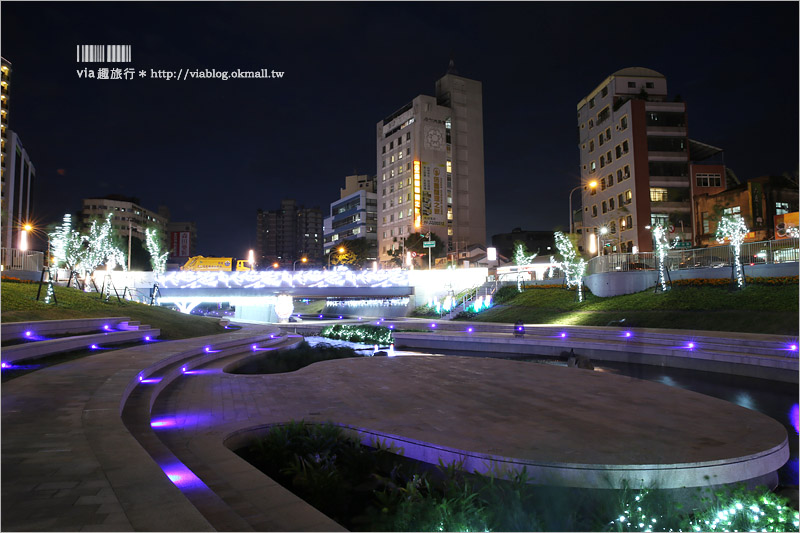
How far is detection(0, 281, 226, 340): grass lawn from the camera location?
1730 centimetres

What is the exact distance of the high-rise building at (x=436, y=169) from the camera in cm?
9881

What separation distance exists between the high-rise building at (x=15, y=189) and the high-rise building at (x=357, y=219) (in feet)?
200

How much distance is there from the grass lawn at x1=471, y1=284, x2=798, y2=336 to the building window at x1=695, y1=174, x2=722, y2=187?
34159mm

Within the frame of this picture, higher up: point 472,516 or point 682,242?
point 682,242

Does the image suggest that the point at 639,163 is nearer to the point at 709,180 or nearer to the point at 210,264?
the point at 709,180

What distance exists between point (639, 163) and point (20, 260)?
2485 inches

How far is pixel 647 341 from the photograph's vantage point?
67.3 feet

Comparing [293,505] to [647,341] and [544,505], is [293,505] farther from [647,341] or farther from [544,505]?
[647,341]

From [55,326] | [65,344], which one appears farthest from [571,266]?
[65,344]

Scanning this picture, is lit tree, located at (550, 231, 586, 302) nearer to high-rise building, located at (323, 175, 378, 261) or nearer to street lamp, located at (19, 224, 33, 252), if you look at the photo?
street lamp, located at (19, 224, 33, 252)

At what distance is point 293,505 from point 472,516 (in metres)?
1.83

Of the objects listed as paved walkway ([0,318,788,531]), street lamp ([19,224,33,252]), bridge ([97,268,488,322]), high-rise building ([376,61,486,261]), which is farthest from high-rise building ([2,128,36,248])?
paved walkway ([0,318,788,531])

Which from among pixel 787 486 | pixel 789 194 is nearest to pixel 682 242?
pixel 789 194

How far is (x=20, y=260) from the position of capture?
Result: 3148 cm
